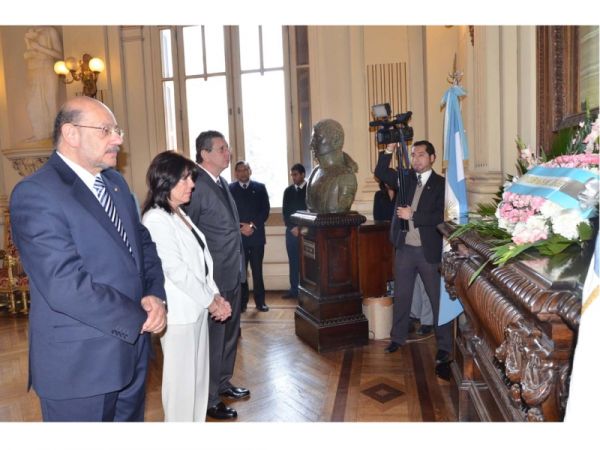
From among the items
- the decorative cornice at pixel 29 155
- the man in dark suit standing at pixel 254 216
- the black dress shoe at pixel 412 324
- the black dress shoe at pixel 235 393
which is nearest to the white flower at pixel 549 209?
the black dress shoe at pixel 235 393

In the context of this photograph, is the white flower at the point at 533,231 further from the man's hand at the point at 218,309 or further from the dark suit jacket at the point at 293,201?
the dark suit jacket at the point at 293,201

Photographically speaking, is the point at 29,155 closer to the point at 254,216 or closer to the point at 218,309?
the point at 254,216

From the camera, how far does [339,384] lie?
3211 mm

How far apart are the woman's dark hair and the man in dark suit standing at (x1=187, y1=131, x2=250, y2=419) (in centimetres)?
51

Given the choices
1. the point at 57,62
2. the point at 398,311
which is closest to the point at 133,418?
the point at 398,311

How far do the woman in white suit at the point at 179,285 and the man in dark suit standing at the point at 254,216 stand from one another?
308 centimetres

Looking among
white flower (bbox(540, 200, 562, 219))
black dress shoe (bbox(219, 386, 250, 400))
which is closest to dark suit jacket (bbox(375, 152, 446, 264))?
black dress shoe (bbox(219, 386, 250, 400))

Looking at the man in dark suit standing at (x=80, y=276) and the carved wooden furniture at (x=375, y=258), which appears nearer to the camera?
the man in dark suit standing at (x=80, y=276)

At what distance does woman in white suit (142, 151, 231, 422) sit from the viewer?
6.88ft

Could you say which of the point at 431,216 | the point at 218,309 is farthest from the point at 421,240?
the point at 218,309

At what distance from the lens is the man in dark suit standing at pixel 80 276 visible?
4.74 ft

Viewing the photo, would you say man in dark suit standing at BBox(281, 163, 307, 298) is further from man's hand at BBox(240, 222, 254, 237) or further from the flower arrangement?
the flower arrangement
